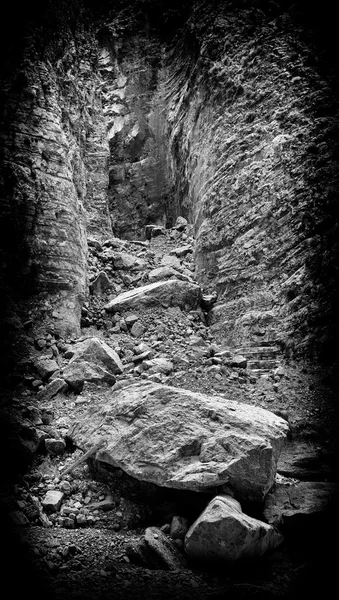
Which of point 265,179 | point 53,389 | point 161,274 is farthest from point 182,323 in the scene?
point 265,179

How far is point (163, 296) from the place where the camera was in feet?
21.8

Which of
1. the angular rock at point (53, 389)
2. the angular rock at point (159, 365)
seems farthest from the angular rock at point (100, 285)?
the angular rock at point (53, 389)

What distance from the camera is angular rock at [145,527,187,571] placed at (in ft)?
8.25

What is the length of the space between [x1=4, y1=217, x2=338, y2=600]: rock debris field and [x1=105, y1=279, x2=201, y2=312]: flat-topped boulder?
148 cm

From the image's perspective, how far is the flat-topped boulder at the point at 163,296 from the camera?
6.57m

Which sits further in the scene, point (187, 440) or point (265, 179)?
point (265, 179)

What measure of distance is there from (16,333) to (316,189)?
5.00 meters

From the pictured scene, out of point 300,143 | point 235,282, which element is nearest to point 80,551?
point 235,282

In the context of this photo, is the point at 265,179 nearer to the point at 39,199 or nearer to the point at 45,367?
the point at 39,199

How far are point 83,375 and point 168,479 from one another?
220 centimetres

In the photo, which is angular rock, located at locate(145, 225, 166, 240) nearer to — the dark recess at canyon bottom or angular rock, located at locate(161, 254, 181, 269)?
the dark recess at canyon bottom

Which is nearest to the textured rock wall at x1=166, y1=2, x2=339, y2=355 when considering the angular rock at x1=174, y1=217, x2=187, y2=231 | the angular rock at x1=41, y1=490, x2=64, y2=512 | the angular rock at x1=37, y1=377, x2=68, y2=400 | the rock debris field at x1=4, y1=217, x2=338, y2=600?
the angular rock at x1=174, y1=217, x2=187, y2=231

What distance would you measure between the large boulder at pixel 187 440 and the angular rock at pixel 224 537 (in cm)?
27

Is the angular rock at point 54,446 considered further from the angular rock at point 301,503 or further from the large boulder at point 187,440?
the angular rock at point 301,503
